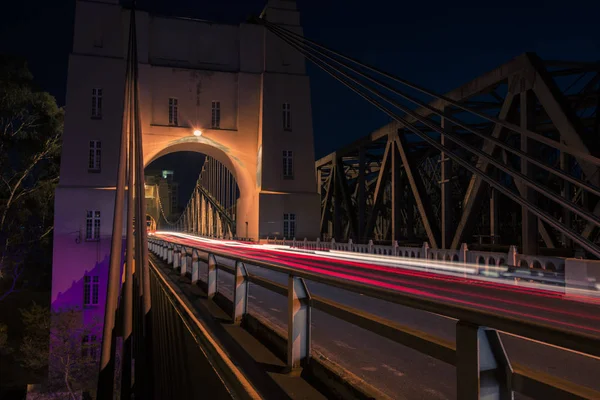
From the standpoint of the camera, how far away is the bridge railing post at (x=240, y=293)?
7179 millimetres

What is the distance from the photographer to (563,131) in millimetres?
13734

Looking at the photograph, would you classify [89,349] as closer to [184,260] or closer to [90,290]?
[90,290]

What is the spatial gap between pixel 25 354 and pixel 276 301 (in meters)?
32.3

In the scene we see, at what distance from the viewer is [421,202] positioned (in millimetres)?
22422

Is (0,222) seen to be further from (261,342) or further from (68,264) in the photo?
(261,342)

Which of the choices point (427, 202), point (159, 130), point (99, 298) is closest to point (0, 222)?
point (99, 298)

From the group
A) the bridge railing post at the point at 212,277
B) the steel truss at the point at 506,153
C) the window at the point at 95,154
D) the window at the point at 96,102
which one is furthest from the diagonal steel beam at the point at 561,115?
the window at the point at 96,102

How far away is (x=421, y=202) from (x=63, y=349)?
23.2 m

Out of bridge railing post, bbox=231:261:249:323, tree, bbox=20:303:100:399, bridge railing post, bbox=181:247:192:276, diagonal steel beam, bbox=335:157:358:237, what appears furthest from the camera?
diagonal steel beam, bbox=335:157:358:237

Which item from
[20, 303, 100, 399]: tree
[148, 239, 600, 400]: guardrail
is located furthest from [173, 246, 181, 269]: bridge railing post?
[20, 303, 100, 399]: tree

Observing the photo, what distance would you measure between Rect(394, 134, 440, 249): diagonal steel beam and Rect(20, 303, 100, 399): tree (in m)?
19.8

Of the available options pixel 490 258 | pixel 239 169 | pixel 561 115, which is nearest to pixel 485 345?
pixel 561 115

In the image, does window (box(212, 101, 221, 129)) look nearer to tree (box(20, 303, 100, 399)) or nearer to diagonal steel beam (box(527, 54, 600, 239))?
tree (box(20, 303, 100, 399))

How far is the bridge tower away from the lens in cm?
3762
